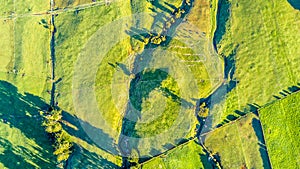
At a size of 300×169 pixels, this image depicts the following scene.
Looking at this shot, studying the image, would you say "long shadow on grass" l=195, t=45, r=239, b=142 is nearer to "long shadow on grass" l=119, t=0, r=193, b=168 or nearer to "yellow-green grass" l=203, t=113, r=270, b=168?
"yellow-green grass" l=203, t=113, r=270, b=168

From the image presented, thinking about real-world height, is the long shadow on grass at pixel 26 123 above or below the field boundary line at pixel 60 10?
below

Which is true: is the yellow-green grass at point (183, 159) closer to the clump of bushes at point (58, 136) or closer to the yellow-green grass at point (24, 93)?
the clump of bushes at point (58, 136)

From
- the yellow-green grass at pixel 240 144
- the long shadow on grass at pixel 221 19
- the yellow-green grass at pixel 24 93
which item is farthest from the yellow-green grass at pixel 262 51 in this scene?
the yellow-green grass at pixel 24 93

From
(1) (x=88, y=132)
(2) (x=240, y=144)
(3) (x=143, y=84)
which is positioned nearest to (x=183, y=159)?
(2) (x=240, y=144)

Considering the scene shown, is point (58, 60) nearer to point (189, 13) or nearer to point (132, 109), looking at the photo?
point (132, 109)

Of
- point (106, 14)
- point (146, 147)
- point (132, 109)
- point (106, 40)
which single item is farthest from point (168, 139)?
point (106, 14)

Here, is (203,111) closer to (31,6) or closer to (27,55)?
(27,55)

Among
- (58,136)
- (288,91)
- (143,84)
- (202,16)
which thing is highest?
(202,16)
